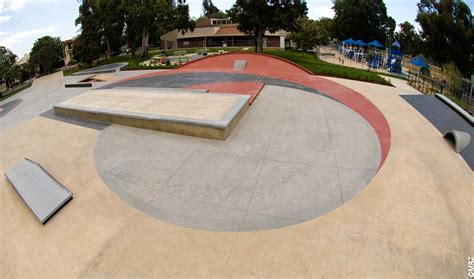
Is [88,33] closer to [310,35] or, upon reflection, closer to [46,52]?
[46,52]

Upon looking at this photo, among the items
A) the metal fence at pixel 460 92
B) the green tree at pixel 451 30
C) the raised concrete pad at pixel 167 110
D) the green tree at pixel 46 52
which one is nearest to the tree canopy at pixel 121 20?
the green tree at pixel 46 52

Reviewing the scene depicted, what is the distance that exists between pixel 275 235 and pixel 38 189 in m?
7.80

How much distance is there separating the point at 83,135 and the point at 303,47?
43.2 metres

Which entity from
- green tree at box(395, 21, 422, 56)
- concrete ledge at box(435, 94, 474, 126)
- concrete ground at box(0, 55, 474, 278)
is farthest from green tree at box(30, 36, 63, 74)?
green tree at box(395, 21, 422, 56)

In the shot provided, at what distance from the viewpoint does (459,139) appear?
10.6 m

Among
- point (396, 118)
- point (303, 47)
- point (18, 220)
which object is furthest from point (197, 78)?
point (303, 47)

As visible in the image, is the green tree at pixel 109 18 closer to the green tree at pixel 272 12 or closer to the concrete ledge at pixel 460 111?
the green tree at pixel 272 12

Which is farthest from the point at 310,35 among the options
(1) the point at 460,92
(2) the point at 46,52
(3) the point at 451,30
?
(2) the point at 46,52

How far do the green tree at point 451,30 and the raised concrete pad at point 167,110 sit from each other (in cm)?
2707

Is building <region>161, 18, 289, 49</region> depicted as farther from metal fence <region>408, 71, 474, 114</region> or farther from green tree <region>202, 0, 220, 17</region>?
green tree <region>202, 0, 220, 17</region>

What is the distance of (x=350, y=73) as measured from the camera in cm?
2241

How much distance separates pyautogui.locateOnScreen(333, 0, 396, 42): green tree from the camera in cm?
5653

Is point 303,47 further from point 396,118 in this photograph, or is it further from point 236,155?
point 236,155

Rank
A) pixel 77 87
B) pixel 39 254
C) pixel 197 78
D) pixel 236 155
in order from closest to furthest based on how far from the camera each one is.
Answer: pixel 39 254 → pixel 236 155 → pixel 197 78 → pixel 77 87
